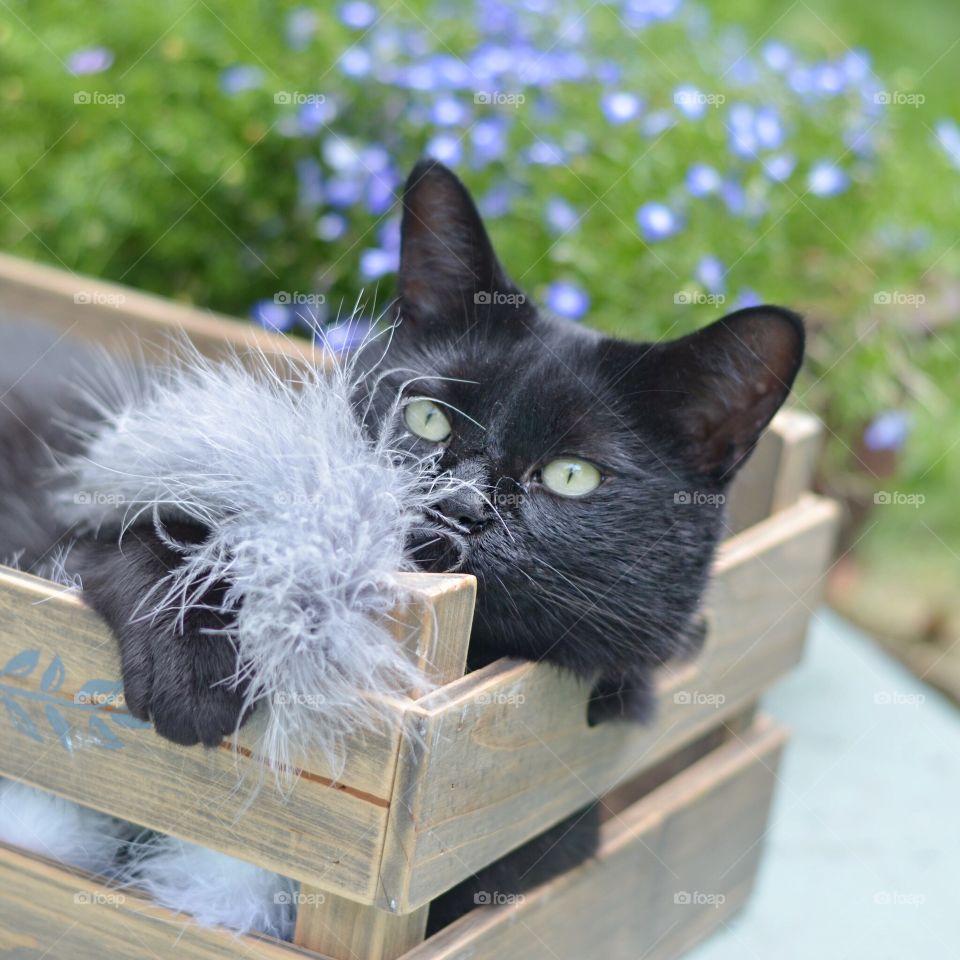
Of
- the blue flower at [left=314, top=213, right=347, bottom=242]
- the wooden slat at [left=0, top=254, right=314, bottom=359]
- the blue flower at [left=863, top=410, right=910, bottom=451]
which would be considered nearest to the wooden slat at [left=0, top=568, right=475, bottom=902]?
the wooden slat at [left=0, top=254, right=314, bottom=359]

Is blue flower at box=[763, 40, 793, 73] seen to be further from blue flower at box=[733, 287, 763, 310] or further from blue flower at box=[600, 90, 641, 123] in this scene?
blue flower at box=[733, 287, 763, 310]

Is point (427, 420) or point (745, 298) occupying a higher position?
point (427, 420)

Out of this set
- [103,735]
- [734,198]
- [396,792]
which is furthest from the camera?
[734,198]

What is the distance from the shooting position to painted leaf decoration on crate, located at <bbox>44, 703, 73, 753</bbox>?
98 centimetres

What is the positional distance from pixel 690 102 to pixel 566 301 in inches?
17.2

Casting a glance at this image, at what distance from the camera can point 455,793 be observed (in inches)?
36.2

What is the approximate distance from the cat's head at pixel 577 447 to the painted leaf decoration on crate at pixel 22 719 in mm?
361

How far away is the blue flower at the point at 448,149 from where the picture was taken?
1.77m

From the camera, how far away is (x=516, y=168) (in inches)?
75.2

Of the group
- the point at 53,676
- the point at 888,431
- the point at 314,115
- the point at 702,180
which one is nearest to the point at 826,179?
the point at 702,180

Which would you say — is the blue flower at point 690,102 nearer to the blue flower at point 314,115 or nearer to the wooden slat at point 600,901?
the blue flower at point 314,115

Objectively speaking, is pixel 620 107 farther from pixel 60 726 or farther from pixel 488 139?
pixel 60 726

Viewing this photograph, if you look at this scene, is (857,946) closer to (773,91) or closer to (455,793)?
(455,793)

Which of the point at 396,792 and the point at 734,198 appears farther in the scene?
the point at 734,198
